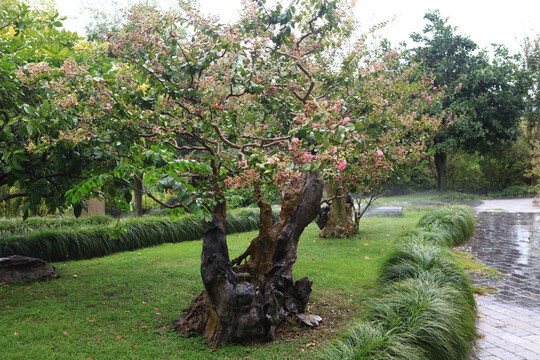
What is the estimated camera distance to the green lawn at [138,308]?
353 centimetres

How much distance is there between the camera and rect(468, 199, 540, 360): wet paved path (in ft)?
11.9

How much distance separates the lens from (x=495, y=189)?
26.9 metres

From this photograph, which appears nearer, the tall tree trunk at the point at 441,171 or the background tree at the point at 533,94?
the tall tree trunk at the point at 441,171

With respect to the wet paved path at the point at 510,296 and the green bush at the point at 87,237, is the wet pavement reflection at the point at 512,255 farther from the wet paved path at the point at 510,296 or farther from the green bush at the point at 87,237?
the green bush at the point at 87,237

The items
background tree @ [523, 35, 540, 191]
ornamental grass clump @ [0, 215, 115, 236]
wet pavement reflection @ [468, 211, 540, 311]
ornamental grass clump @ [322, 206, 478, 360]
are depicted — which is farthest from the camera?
background tree @ [523, 35, 540, 191]

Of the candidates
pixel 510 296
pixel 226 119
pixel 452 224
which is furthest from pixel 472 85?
pixel 226 119

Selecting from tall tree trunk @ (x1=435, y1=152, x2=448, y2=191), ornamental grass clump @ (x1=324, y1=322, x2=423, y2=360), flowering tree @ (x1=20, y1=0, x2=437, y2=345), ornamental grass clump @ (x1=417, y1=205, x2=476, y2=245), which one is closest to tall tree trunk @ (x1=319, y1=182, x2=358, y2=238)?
ornamental grass clump @ (x1=417, y1=205, x2=476, y2=245)

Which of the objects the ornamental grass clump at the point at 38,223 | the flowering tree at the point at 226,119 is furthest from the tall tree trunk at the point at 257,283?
the ornamental grass clump at the point at 38,223

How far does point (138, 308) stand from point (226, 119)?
2.62m

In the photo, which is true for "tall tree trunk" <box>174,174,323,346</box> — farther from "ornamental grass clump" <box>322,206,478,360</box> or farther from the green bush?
the green bush

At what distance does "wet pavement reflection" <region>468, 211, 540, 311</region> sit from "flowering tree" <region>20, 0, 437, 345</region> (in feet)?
9.14

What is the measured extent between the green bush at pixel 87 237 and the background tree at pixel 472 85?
1719cm

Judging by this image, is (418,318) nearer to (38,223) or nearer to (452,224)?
(452,224)

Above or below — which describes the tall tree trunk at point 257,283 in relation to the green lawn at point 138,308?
above
